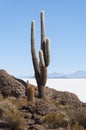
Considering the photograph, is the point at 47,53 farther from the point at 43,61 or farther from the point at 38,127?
the point at 38,127

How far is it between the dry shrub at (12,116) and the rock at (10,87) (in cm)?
618

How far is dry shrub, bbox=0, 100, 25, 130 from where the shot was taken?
627 inches

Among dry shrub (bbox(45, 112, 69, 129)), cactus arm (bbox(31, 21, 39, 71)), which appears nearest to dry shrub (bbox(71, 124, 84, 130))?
dry shrub (bbox(45, 112, 69, 129))

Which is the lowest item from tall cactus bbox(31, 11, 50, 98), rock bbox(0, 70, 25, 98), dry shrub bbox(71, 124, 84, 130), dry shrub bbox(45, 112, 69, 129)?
dry shrub bbox(71, 124, 84, 130)

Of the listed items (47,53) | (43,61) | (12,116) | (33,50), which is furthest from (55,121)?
(33,50)

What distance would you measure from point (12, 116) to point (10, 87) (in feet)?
27.0

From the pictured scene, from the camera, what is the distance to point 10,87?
968 inches

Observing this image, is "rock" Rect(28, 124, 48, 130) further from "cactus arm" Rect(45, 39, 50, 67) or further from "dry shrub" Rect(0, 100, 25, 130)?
"cactus arm" Rect(45, 39, 50, 67)

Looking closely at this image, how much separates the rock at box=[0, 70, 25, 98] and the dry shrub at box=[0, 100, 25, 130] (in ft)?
20.3

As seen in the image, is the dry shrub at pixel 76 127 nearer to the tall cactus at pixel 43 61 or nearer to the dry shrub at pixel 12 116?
the dry shrub at pixel 12 116

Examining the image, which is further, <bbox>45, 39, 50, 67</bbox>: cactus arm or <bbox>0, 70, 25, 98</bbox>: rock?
<bbox>0, 70, 25, 98</bbox>: rock

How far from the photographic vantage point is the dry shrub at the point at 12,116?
52.2ft

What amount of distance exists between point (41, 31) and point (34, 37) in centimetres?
60

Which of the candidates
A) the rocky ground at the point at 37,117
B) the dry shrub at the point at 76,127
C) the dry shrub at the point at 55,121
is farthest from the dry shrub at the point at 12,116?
the dry shrub at the point at 76,127
